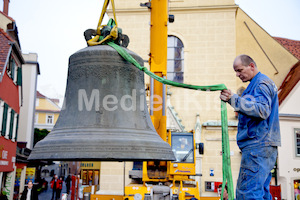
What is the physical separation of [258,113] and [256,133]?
0.21 meters

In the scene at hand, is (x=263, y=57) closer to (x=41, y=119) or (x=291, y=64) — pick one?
(x=291, y=64)

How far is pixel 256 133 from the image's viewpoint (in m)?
2.72

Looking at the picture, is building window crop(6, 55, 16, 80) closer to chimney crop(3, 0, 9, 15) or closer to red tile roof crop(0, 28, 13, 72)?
red tile roof crop(0, 28, 13, 72)

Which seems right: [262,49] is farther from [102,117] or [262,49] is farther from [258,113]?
[258,113]

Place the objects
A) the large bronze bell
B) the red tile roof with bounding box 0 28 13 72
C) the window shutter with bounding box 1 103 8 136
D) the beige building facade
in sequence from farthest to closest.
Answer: the beige building facade, the window shutter with bounding box 1 103 8 136, the red tile roof with bounding box 0 28 13 72, the large bronze bell

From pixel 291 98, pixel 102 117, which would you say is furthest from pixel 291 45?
pixel 102 117

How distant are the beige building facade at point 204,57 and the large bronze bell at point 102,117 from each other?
15.6 metres

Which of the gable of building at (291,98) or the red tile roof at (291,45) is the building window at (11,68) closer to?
the gable of building at (291,98)

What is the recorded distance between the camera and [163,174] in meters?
10.9

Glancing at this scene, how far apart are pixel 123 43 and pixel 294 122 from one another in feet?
52.0

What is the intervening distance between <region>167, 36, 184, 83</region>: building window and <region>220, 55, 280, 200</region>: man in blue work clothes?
693 inches

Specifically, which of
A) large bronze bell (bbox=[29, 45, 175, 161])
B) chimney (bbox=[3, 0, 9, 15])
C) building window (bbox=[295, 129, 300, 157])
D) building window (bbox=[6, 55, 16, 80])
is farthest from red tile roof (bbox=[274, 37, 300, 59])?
large bronze bell (bbox=[29, 45, 175, 161])

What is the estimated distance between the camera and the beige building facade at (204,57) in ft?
62.7

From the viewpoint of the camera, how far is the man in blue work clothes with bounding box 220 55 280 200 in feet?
8.54
